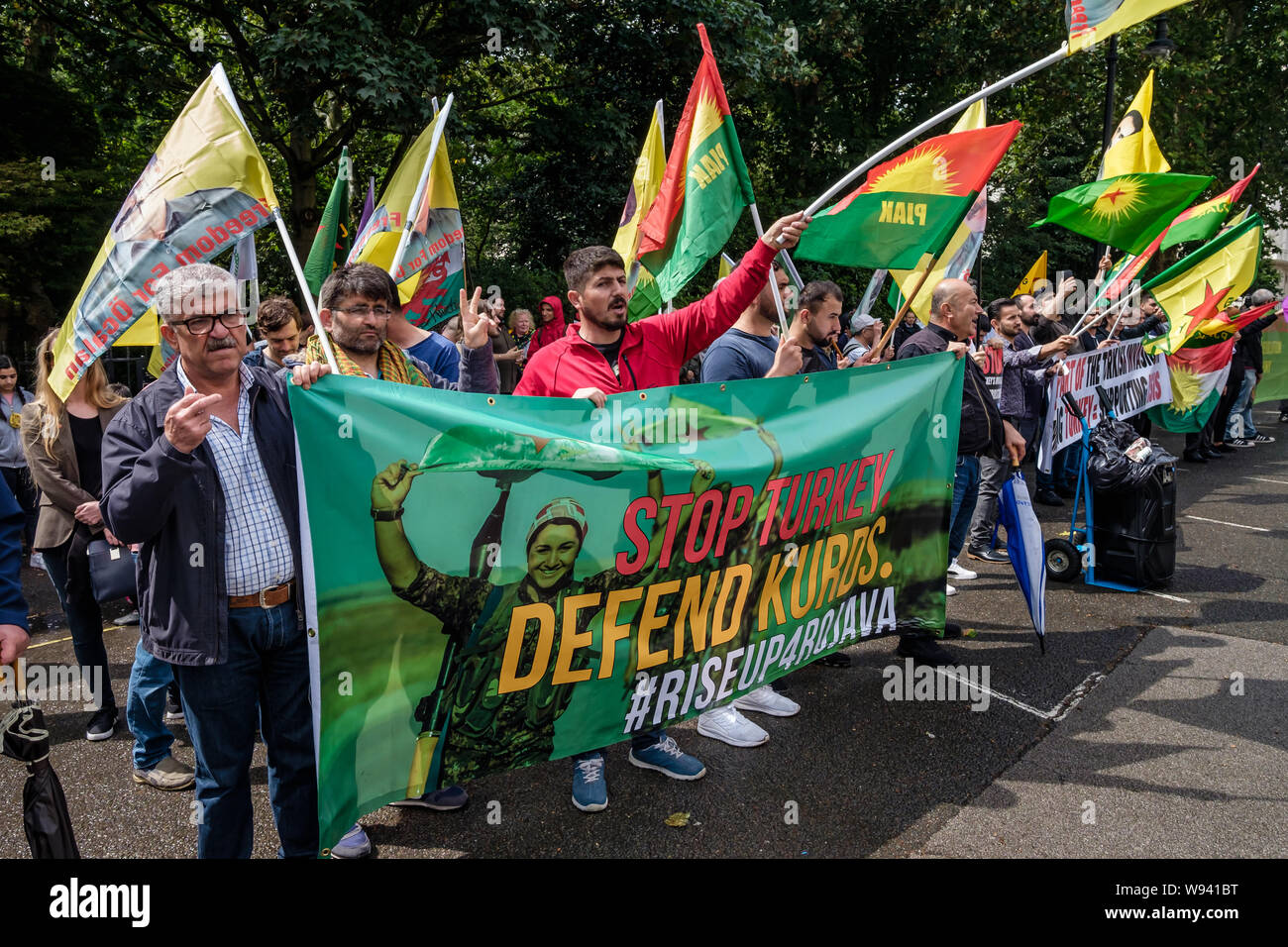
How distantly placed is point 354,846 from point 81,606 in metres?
2.07

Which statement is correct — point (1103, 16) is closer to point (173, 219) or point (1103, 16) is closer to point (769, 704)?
point (769, 704)

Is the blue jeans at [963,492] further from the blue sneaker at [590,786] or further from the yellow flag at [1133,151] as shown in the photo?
the yellow flag at [1133,151]

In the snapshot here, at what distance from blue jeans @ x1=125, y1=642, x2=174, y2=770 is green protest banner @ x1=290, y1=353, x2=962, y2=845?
1.39 m

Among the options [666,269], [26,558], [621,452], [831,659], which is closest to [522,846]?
[621,452]

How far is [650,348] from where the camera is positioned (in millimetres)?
4078

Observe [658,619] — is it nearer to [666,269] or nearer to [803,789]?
[803,789]

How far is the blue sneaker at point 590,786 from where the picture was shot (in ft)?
12.1

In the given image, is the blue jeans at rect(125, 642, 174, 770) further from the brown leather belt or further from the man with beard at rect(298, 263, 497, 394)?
the man with beard at rect(298, 263, 497, 394)

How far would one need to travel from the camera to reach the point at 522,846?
3.46 metres

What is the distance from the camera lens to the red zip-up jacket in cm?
380

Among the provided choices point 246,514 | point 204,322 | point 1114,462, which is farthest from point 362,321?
point 1114,462

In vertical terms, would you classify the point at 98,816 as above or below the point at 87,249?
below

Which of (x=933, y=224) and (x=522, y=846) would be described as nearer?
(x=522, y=846)

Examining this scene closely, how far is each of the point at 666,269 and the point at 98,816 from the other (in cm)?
343
